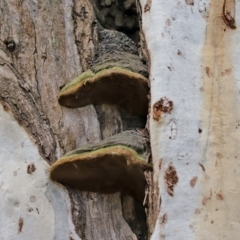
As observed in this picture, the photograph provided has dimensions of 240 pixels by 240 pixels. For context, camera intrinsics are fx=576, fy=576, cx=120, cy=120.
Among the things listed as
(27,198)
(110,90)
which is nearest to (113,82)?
(110,90)

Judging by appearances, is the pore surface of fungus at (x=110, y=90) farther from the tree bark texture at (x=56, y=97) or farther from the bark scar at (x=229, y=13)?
the bark scar at (x=229, y=13)

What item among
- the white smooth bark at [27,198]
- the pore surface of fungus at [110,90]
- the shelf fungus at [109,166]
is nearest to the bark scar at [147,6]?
the pore surface of fungus at [110,90]

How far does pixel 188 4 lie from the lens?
1130 millimetres

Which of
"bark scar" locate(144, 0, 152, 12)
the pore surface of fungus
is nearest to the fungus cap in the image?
the pore surface of fungus

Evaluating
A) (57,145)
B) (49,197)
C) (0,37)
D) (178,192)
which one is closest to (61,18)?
(0,37)

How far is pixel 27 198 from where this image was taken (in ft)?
3.82

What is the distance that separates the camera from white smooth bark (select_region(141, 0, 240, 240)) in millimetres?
982

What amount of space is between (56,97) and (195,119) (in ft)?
1.22

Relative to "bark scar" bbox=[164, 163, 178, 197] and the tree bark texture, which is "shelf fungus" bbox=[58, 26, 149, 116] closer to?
the tree bark texture

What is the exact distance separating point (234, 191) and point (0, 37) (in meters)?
0.65

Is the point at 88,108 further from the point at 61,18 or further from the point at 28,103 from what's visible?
the point at 61,18

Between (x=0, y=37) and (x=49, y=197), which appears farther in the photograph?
(x=0, y=37)

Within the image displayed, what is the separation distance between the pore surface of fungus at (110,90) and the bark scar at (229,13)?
0.19 metres

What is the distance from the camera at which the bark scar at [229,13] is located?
111cm
